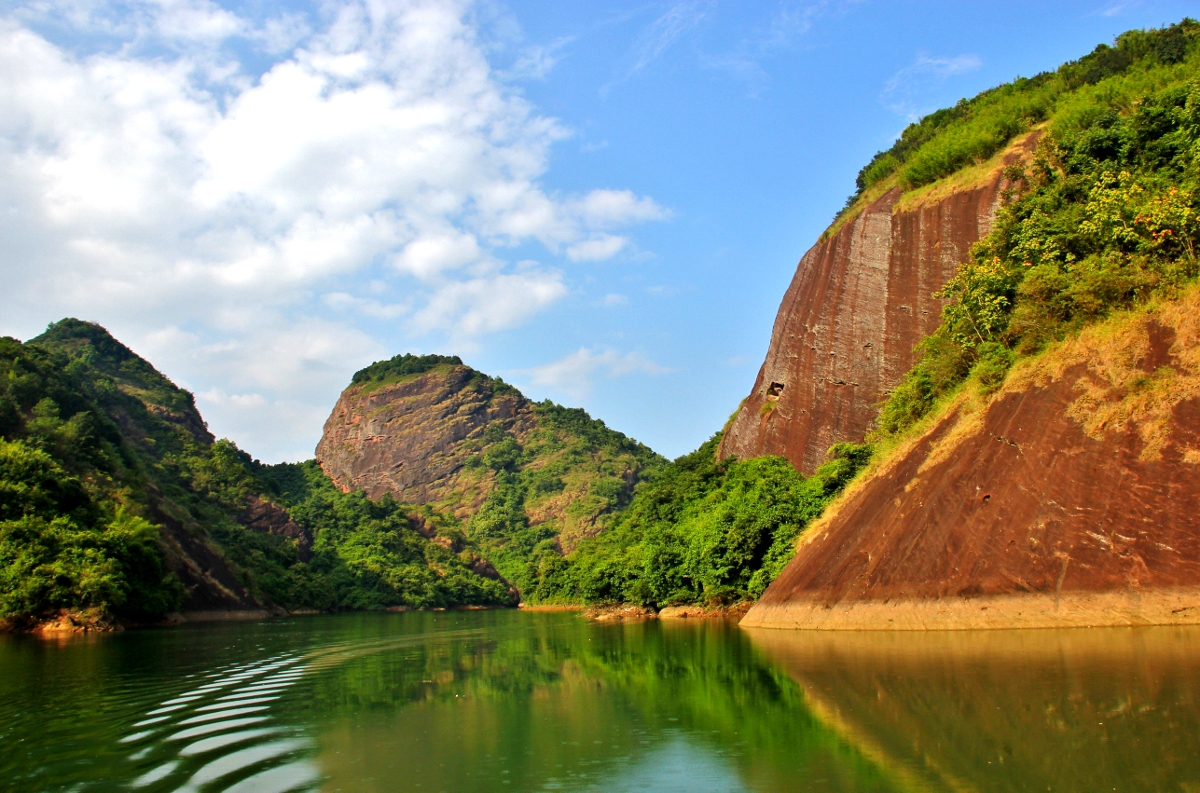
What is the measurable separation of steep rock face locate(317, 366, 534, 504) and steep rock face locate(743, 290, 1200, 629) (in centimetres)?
15432

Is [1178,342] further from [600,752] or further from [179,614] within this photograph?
[179,614]

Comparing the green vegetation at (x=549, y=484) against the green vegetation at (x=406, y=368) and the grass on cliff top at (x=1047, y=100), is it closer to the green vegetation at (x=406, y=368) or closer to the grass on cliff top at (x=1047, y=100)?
the green vegetation at (x=406, y=368)

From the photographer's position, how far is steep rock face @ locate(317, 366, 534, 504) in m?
175

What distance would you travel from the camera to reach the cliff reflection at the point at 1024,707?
25.0ft

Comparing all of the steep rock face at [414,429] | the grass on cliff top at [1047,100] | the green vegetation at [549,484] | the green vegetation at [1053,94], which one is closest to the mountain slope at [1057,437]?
the grass on cliff top at [1047,100]

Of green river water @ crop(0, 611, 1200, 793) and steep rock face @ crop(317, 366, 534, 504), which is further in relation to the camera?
steep rock face @ crop(317, 366, 534, 504)

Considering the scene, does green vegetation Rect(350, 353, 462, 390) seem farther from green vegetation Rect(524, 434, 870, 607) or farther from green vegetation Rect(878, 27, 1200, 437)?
green vegetation Rect(878, 27, 1200, 437)

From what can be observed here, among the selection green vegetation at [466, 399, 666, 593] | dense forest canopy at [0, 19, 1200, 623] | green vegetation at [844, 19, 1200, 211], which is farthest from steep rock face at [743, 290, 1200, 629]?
green vegetation at [466, 399, 666, 593]

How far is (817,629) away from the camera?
23609 mm

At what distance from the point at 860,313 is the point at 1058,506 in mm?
24988

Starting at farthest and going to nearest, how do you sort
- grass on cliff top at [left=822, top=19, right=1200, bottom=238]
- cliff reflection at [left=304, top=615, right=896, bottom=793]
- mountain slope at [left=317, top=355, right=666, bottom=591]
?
mountain slope at [left=317, top=355, right=666, bottom=591], grass on cliff top at [left=822, top=19, right=1200, bottom=238], cliff reflection at [left=304, top=615, right=896, bottom=793]

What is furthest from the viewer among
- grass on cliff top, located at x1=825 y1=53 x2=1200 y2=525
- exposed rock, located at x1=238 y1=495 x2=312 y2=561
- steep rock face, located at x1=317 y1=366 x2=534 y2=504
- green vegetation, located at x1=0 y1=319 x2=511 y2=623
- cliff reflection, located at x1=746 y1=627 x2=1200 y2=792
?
steep rock face, located at x1=317 y1=366 x2=534 y2=504

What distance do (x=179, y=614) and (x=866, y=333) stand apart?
159ft

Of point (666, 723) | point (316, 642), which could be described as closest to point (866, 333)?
point (316, 642)
